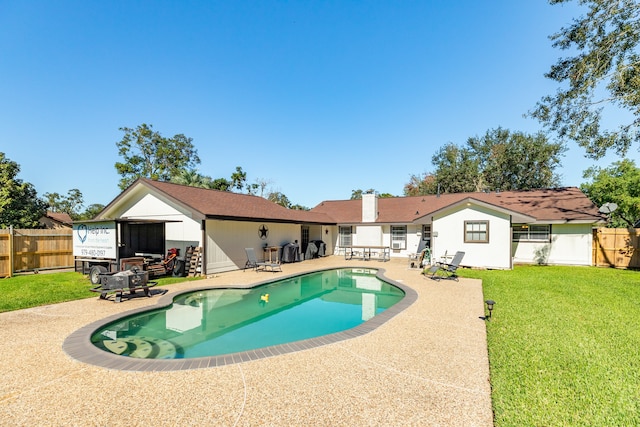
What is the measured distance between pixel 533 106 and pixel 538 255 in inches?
338

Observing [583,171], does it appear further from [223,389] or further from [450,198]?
[223,389]

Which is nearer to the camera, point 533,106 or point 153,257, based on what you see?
point 153,257

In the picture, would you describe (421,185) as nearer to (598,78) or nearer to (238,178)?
(238,178)

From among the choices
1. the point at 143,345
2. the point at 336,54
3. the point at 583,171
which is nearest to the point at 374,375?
the point at 143,345

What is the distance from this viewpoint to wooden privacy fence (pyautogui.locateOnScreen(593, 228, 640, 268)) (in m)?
15.0

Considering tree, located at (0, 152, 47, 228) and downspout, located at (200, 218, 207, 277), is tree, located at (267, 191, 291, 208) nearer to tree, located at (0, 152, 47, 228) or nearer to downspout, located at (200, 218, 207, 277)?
tree, located at (0, 152, 47, 228)

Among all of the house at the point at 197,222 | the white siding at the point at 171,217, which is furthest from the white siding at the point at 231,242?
the white siding at the point at 171,217

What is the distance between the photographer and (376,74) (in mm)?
16312

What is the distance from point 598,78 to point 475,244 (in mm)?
9463

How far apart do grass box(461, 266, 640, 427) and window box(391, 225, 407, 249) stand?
34.0 feet

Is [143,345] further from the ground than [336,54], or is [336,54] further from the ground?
[336,54]

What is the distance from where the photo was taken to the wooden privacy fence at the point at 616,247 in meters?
15.0

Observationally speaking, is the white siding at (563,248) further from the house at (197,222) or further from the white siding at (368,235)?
the house at (197,222)

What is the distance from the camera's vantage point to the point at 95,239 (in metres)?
12.2
